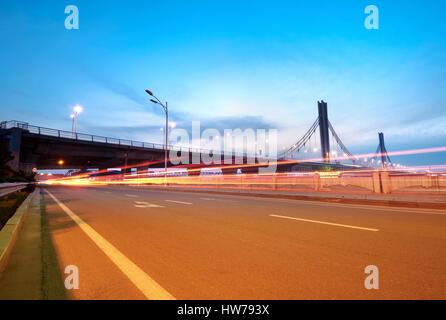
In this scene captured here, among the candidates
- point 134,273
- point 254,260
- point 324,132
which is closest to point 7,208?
point 134,273

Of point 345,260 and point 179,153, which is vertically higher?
point 179,153

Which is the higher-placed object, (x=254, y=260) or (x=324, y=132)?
(x=324, y=132)

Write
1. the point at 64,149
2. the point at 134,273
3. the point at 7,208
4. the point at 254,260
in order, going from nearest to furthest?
1. the point at 134,273
2. the point at 254,260
3. the point at 7,208
4. the point at 64,149

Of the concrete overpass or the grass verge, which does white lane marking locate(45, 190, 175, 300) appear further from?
the concrete overpass

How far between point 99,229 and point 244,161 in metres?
57.4

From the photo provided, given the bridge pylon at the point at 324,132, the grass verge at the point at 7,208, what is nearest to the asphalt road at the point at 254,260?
the grass verge at the point at 7,208

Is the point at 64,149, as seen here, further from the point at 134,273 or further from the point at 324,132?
the point at 324,132

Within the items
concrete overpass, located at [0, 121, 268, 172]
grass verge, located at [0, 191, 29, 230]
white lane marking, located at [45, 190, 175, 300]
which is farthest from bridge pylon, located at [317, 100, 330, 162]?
white lane marking, located at [45, 190, 175, 300]

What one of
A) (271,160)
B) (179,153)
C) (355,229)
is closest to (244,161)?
(271,160)

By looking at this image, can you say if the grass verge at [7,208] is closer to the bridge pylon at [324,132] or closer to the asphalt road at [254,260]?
the asphalt road at [254,260]

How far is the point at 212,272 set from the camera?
2.88 meters

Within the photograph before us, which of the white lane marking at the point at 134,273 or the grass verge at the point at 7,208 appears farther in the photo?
the grass verge at the point at 7,208

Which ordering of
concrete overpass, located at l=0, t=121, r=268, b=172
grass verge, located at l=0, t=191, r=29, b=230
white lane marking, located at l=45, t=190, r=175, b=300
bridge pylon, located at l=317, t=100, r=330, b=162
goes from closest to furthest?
white lane marking, located at l=45, t=190, r=175, b=300, grass verge, located at l=0, t=191, r=29, b=230, concrete overpass, located at l=0, t=121, r=268, b=172, bridge pylon, located at l=317, t=100, r=330, b=162
